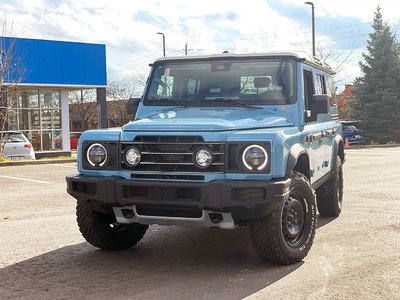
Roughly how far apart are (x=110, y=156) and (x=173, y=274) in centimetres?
124

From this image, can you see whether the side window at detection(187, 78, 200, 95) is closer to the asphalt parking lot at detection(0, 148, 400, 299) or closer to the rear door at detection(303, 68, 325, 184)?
the rear door at detection(303, 68, 325, 184)

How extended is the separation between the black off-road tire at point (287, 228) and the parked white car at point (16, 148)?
60.3ft

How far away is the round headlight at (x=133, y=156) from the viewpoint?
195 inches

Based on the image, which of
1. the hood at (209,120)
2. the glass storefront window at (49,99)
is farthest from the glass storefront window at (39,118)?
the hood at (209,120)

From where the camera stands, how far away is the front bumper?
15.1 feet

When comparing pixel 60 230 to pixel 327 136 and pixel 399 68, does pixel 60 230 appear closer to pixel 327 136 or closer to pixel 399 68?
pixel 327 136

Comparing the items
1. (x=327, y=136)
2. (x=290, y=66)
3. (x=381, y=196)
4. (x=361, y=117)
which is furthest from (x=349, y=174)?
(x=361, y=117)

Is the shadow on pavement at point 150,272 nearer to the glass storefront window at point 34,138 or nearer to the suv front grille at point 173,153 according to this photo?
the suv front grille at point 173,153

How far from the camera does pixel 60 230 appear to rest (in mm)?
7086

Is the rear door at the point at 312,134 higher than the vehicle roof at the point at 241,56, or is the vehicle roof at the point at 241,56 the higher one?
the vehicle roof at the point at 241,56

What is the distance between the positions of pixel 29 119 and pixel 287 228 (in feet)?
82.0

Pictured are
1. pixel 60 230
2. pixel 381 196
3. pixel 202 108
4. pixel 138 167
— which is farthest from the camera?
pixel 381 196

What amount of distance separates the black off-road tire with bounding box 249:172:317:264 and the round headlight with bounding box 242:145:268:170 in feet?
1.60

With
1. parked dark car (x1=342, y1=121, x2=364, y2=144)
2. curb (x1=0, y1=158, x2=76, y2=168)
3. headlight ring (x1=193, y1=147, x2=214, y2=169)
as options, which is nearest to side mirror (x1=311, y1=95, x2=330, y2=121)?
headlight ring (x1=193, y1=147, x2=214, y2=169)
